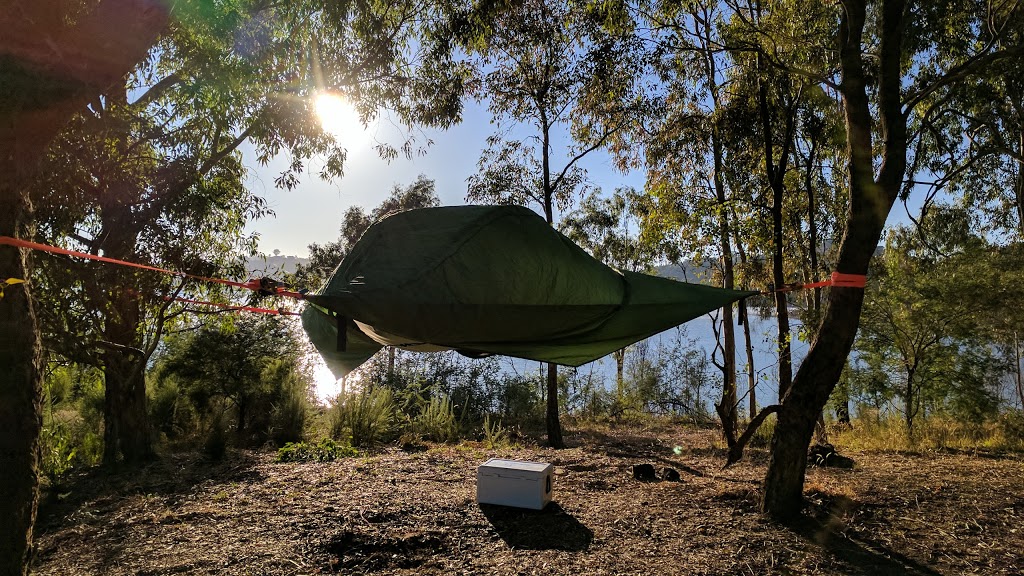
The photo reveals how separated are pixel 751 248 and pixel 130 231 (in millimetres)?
6419

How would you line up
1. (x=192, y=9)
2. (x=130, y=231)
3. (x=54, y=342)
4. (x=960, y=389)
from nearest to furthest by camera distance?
1. (x=192, y=9)
2. (x=54, y=342)
3. (x=130, y=231)
4. (x=960, y=389)

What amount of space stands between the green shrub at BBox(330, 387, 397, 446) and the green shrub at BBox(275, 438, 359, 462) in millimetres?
648

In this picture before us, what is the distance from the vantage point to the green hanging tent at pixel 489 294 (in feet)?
7.83

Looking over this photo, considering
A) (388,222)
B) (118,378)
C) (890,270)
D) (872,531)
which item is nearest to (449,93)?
(388,222)

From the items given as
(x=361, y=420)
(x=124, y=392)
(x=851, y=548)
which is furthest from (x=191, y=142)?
(x=851, y=548)

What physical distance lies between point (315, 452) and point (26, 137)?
12.8 ft

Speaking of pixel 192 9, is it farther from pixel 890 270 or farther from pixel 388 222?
pixel 890 270

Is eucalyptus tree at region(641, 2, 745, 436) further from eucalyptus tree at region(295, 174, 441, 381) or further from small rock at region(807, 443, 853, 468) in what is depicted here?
eucalyptus tree at region(295, 174, 441, 381)

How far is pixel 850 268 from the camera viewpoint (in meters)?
3.01

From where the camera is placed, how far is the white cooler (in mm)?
3211

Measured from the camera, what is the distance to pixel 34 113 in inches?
71.6

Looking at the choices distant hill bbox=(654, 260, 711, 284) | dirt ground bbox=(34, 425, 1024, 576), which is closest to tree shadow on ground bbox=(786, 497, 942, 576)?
dirt ground bbox=(34, 425, 1024, 576)

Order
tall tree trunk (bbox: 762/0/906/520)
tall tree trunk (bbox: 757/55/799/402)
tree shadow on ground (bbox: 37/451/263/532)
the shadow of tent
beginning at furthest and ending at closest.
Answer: tall tree trunk (bbox: 757/55/799/402) < tree shadow on ground (bbox: 37/451/263/532) < tall tree trunk (bbox: 762/0/906/520) < the shadow of tent

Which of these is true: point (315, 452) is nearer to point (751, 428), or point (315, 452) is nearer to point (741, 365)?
point (751, 428)
